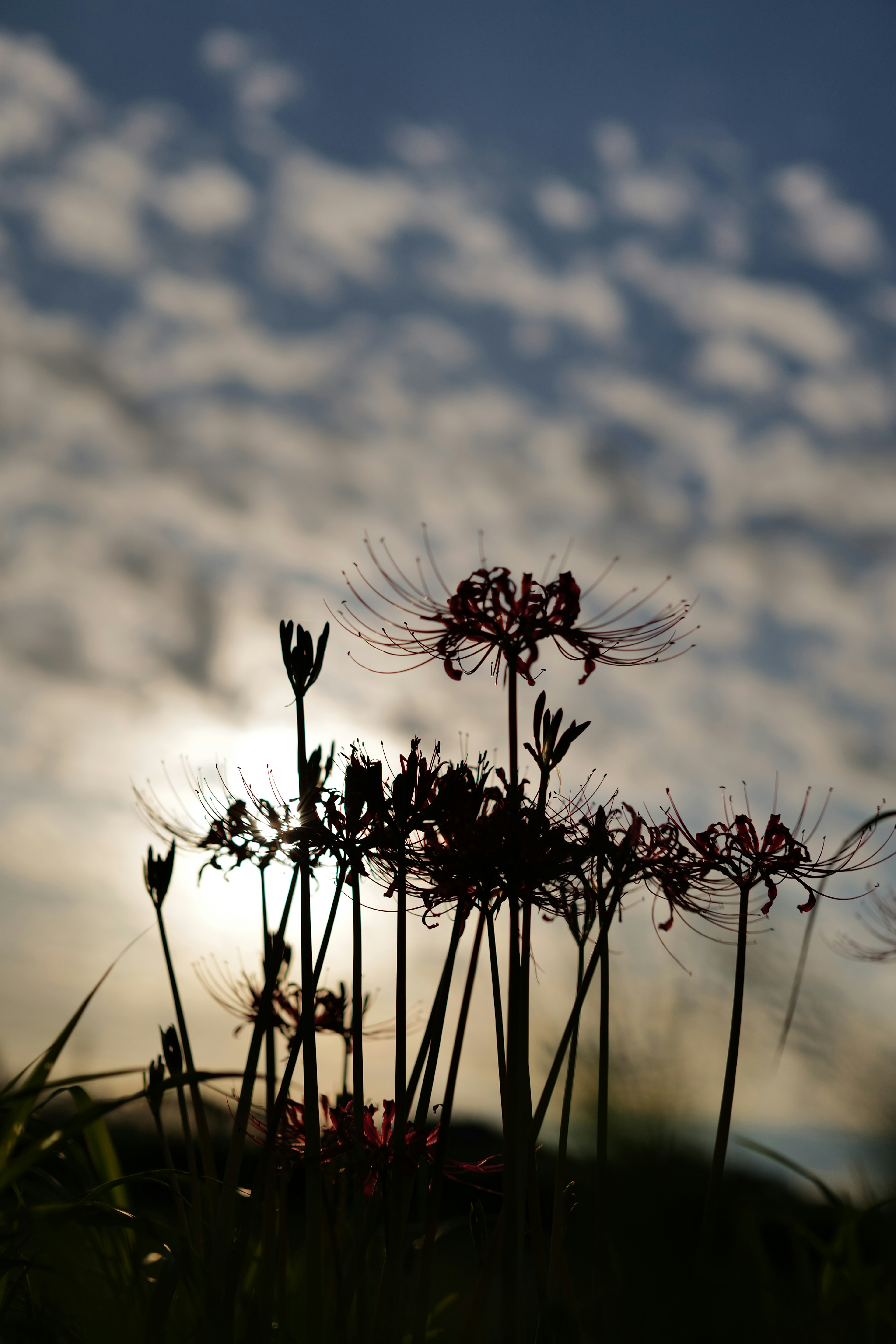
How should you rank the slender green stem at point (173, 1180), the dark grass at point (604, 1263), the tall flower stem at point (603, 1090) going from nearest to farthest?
the dark grass at point (604, 1263) < the tall flower stem at point (603, 1090) < the slender green stem at point (173, 1180)

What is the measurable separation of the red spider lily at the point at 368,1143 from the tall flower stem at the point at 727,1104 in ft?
2.32

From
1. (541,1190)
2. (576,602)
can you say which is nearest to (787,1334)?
(576,602)

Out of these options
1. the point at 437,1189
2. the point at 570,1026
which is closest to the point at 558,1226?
the point at 437,1189

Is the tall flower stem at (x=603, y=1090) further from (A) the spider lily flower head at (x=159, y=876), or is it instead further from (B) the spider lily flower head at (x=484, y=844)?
(A) the spider lily flower head at (x=159, y=876)

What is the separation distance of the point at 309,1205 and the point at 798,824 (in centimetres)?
169

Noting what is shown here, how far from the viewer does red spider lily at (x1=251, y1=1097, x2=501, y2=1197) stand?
2420mm

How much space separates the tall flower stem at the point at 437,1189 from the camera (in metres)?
2.03

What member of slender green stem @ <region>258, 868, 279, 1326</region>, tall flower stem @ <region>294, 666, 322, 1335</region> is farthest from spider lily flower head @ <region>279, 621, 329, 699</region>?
slender green stem @ <region>258, 868, 279, 1326</region>

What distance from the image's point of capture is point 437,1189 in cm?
208

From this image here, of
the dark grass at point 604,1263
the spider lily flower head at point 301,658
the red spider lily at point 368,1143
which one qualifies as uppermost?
the spider lily flower head at point 301,658

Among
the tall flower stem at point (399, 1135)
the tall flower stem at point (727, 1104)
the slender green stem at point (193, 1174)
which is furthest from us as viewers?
the slender green stem at point (193, 1174)

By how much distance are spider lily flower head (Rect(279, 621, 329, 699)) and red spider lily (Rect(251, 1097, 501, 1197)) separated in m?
1.05

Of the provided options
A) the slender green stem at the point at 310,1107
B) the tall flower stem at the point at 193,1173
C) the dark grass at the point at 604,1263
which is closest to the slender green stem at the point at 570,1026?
the dark grass at the point at 604,1263

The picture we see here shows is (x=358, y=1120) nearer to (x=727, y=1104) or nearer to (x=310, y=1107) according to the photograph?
(x=310, y=1107)
